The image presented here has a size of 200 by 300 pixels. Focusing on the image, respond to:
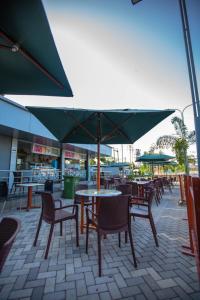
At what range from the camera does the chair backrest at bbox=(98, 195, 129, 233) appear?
217 cm

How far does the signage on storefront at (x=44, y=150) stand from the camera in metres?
11.2

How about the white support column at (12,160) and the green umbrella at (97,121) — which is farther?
the white support column at (12,160)

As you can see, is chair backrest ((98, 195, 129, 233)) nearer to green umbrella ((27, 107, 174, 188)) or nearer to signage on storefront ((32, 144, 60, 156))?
green umbrella ((27, 107, 174, 188))

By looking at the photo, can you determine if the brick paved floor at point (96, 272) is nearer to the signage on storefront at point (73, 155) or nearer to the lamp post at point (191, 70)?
the lamp post at point (191, 70)

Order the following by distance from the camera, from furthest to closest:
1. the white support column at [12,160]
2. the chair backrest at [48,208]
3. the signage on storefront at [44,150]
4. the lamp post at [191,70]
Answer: the signage on storefront at [44,150] → the white support column at [12,160] → the chair backrest at [48,208] → the lamp post at [191,70]

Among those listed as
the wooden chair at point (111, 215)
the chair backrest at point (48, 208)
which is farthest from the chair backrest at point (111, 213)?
the chair backrest at point (48, 208)

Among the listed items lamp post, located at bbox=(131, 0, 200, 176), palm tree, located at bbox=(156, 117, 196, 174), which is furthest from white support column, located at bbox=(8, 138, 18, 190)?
lamp post, located at bbox=(131, 0, 200, 176)

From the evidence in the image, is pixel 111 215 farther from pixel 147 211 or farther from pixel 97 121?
pixel 97 121

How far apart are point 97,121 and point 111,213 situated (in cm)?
223

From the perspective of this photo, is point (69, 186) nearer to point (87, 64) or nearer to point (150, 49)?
point (87, 64)

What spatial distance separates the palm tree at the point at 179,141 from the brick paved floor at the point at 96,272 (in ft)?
14.3

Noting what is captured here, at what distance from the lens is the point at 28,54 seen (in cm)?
210

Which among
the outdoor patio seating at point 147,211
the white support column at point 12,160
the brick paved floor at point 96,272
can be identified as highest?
the white support column at point 12,160

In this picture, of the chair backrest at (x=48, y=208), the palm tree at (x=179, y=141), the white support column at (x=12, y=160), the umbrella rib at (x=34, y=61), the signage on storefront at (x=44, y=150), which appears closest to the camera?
the umbrella rib at (x=34, y=61)
